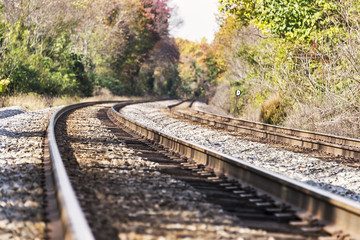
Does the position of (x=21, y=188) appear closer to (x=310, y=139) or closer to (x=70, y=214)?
(x=70, y=214)

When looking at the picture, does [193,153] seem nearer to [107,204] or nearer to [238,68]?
[107,204]

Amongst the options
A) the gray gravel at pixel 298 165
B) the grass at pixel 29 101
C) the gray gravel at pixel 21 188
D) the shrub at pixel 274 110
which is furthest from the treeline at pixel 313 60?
the grass at pixel 29 101

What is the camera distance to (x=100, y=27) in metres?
43.9

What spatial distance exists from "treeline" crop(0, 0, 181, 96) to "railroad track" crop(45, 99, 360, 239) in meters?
15.8

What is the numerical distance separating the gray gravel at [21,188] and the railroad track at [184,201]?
21 cm

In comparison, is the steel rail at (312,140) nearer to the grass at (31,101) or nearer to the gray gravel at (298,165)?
the gray gravel at (298,165)

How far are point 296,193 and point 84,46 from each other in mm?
40224

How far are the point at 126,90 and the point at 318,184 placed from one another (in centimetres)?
4825

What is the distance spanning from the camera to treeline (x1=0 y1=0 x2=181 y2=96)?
26.8 meters

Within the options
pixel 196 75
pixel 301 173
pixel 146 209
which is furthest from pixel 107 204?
pixel 196 75

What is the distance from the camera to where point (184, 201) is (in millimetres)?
4777

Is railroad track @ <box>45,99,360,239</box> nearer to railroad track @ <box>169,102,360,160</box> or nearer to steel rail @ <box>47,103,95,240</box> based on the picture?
steel rail @ <box>47,103,95,240</box>

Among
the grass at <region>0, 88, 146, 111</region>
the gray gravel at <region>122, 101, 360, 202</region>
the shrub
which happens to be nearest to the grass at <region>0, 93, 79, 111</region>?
Answer: the grass at <region>0, 88, 146, 111</region>

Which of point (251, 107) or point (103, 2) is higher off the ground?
point (103, 2)
